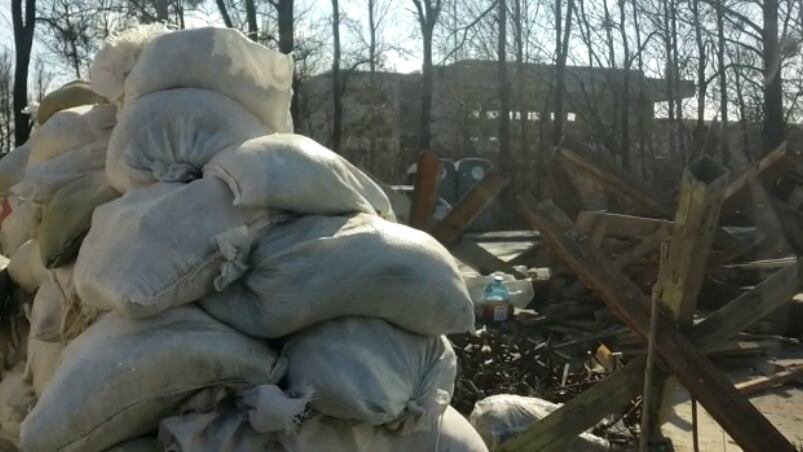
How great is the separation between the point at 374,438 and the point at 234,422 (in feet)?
1.12

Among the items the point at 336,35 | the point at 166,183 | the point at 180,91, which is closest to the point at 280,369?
the point at 166,183

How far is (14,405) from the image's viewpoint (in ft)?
9.16

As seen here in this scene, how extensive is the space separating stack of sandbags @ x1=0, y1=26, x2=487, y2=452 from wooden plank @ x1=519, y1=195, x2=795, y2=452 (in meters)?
1.89

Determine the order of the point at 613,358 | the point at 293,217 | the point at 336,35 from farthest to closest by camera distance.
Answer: the point at 336,35 → the point at 613,358 → the point at 293,217

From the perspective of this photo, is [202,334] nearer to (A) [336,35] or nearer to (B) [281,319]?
(B) [281,319]

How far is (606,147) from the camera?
83.9 ft

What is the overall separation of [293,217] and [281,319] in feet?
0.84

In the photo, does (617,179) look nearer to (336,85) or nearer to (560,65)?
(336,85)

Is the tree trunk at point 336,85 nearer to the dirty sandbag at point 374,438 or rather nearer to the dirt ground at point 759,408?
the dirt ground at point 759,408

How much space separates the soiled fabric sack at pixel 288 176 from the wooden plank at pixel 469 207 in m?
4.98

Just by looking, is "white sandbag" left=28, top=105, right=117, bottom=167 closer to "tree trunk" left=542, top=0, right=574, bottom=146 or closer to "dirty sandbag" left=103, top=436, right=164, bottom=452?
"dirty sandbag" left=103, top=436, right=164, bottom=452

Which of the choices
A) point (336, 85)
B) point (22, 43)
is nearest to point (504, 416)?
point (22, 43)

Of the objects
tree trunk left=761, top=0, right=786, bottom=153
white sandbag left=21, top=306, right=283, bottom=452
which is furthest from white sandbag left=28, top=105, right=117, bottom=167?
tree trunk left=761, top=0, right=786, bottom=153

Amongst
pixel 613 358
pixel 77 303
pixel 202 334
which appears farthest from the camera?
pixel 613 358
